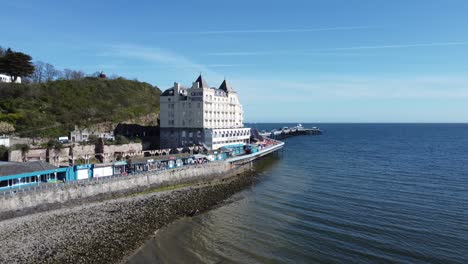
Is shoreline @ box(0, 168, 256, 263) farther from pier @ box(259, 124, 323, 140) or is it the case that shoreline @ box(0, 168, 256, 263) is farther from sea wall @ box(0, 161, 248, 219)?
pier @ box(259, 124, 323, 140)

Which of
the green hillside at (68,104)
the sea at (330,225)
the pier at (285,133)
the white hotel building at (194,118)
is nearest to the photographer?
the sea at (330,225)

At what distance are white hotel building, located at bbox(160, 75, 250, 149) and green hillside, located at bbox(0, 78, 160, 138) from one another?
438 inches

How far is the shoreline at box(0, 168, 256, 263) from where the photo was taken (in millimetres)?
23828

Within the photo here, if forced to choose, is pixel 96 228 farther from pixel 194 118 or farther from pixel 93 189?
pixel 194 118

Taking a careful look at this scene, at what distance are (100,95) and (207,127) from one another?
3283 cm

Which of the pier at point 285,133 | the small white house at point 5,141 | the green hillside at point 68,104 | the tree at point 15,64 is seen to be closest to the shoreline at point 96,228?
the small white house at point 5,141

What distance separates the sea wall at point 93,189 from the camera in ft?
104

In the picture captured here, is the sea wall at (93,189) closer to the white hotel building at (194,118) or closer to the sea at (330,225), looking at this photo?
the sea at (330,225)

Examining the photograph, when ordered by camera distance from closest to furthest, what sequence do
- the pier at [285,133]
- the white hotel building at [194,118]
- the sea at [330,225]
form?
1. the sea at [330,225]
2. the white hotel building at [194,118]
3. the pier at [285,133]

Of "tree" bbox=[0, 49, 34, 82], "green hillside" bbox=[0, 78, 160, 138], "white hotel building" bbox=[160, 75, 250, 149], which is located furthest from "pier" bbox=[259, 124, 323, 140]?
"tree" bbox=[0, 49, 34, 82]

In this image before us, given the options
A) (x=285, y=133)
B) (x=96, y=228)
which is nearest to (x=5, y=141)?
(x=96, y=228)

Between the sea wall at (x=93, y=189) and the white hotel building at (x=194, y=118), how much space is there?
16.9 metres

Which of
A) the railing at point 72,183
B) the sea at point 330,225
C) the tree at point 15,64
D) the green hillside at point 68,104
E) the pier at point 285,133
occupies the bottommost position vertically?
the sea at point 330,225

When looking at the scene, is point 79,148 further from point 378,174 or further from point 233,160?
point 378,174
